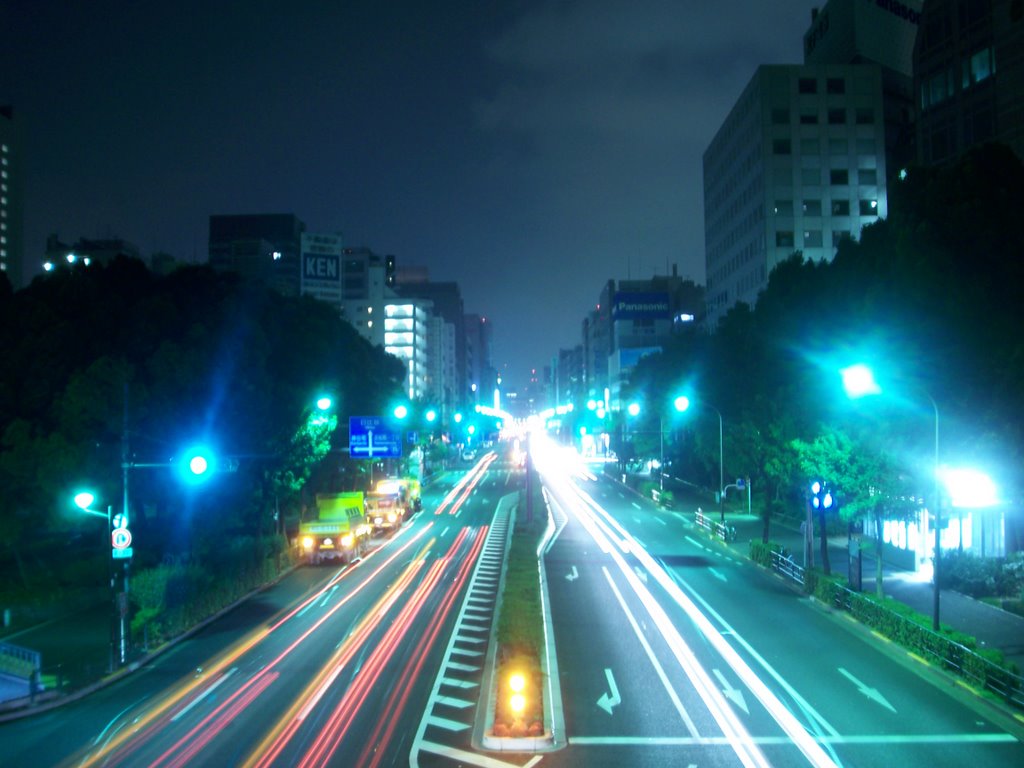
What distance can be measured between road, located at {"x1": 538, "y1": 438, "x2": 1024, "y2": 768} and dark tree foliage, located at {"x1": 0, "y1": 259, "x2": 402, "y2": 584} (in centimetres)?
1443

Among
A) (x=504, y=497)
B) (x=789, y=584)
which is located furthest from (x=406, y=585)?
(x=504, y=497)

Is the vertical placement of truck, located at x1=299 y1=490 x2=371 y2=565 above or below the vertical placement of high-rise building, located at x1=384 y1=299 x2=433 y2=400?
below

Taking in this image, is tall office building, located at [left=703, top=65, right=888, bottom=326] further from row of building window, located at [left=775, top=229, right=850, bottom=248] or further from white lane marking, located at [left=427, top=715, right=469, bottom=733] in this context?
white lane marking, located at [left=427, top=715, right=469, bottom=733]

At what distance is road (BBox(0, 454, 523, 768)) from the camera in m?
16.6

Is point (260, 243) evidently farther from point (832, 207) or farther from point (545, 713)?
point (545, 713)

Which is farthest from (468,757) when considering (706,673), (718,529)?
(718,529)

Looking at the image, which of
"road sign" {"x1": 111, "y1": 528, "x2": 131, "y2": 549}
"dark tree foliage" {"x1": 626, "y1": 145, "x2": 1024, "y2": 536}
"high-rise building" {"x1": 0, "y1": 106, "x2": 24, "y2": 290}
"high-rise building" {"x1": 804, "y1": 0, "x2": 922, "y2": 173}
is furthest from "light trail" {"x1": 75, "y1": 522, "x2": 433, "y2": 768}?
"high-rise building" {"x1": 0, "y1": 106, "x2": 24, "y2": 290}

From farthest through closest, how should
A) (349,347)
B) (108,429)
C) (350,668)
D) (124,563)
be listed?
(349,347) < (108,429) < (124,563) < (350,668)

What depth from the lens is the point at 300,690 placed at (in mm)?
20406

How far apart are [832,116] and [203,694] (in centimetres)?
8325

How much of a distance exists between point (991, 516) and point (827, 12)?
75845 millimetres

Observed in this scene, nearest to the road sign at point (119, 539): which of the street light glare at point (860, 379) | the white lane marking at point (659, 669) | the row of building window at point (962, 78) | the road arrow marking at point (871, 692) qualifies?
the white lane marking at point (659, 669)

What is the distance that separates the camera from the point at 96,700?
67.3 feet

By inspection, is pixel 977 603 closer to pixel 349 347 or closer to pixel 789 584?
pixel 789 584
